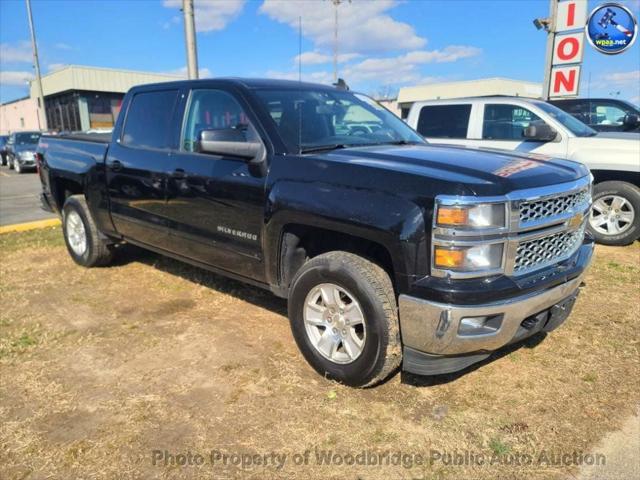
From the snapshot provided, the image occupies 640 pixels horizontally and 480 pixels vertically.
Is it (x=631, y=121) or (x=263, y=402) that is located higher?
(x=631, y=121)

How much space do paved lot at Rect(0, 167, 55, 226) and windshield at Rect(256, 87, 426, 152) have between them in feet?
23.2

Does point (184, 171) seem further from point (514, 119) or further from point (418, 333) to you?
point (514, 119)

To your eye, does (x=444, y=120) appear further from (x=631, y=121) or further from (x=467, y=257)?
(x=467, y=257)

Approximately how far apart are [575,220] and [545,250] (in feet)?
1.25

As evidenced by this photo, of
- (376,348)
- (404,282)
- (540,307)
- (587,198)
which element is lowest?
(376,348)

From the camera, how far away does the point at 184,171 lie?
400 cm

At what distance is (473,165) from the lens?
2.94 m

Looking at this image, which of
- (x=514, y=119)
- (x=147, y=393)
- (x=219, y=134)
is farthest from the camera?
(x=514, y=119)

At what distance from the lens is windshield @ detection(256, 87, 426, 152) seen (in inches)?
140

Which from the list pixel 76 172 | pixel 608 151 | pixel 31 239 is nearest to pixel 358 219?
pixel 76 172

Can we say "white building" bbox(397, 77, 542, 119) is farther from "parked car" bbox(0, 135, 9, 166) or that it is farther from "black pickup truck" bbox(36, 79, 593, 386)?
"black pickup truck" bbox(36, 79, 593, 386)

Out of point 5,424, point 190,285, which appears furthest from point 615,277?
point 5,424

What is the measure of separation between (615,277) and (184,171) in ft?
14.5

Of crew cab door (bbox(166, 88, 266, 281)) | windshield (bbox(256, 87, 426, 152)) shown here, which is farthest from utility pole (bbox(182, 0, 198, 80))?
windshield (bbox(256, 87, 426, 152))
